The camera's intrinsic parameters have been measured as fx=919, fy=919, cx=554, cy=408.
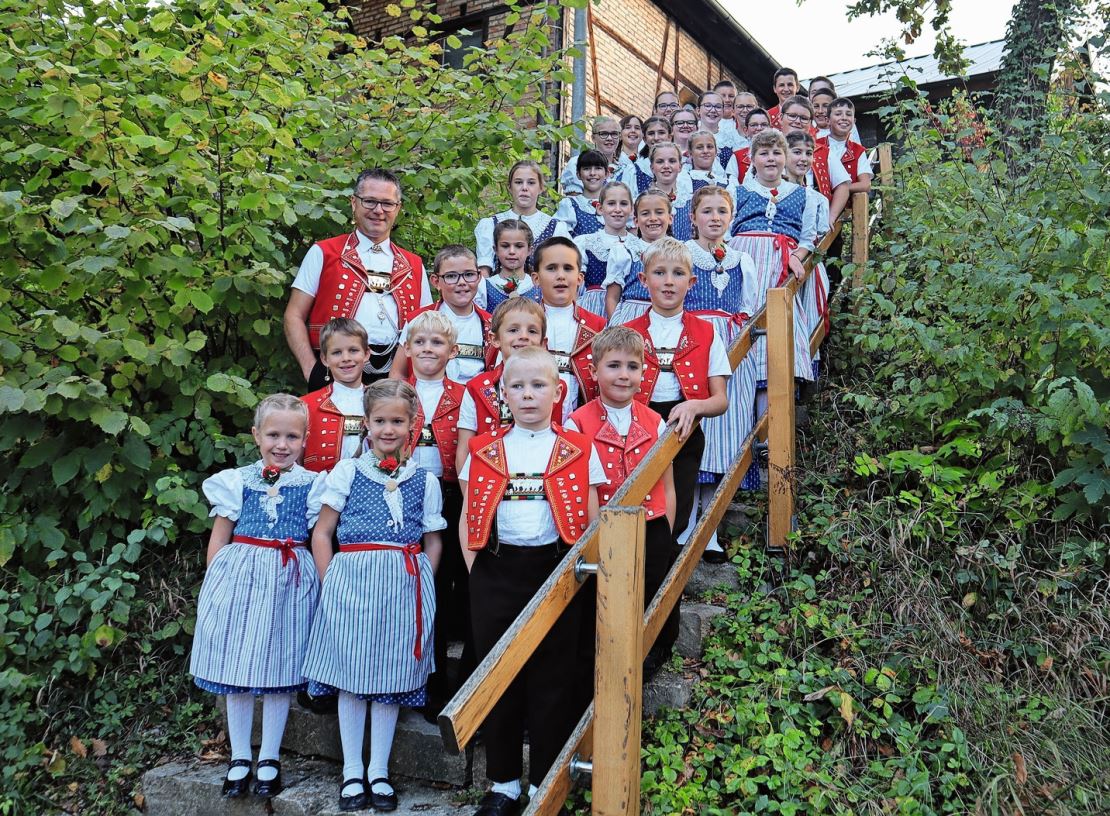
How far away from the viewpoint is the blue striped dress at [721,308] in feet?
14.9

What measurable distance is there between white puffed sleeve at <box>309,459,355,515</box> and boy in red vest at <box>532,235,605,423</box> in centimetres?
107

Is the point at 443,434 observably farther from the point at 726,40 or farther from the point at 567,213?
the point at 726,40

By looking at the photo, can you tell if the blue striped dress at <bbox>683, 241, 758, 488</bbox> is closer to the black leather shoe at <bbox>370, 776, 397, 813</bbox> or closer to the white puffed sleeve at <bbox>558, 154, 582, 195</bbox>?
the white puffed sleeve at <bbox>558, 154, 582, 195</bbox>

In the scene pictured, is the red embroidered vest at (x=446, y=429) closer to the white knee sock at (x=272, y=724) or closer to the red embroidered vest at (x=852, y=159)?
the white knee sock at (x=272, y=724)

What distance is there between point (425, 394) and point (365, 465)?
0.48m

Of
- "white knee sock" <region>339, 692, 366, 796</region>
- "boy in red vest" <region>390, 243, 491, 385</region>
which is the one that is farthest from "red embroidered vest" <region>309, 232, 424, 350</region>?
"white knee sock" <region>339, 692, 366, 796</region>

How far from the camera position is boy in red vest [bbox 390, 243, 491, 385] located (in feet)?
13.3

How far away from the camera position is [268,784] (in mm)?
3275

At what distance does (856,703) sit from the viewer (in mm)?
3189

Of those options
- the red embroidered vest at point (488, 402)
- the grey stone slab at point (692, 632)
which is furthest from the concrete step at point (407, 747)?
the red embroidered vest at point (488, 402)

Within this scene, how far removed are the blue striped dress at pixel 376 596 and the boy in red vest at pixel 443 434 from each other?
0.20 m

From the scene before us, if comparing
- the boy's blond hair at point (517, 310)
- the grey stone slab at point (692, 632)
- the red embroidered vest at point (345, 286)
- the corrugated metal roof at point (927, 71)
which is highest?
the corrugated metal roof at point (927, 71)

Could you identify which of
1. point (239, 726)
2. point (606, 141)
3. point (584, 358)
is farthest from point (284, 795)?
point (606, 141)

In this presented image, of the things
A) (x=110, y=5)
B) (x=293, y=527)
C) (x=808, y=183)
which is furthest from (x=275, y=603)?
(x=808, y=183)
